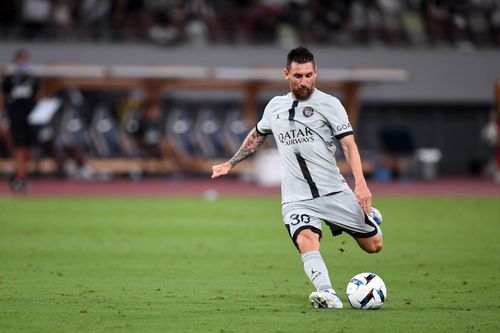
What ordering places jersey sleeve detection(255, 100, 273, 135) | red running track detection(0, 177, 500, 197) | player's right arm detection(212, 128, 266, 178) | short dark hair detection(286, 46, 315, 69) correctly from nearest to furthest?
short dark hair detection(286, 46, 315, 69) < jersey sleeve detection(255, 100, 273, 135) < player's right arm detection(212, 128, 266, 178) < red running track detection(0, 177, 500, 197)

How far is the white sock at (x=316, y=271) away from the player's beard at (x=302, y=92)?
1.31 meters

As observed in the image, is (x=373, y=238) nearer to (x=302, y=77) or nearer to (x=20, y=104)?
(x=302, y=77)

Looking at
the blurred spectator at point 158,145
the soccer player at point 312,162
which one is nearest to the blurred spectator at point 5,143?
the blurred spectator at point 158,145

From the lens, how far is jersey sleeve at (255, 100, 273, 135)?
9633 mm

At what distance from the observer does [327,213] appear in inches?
368

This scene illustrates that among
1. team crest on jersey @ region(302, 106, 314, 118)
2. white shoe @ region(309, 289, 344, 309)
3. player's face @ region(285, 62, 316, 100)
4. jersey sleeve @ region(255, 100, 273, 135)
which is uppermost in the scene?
player's face @ region(285, 62, 316, 100)

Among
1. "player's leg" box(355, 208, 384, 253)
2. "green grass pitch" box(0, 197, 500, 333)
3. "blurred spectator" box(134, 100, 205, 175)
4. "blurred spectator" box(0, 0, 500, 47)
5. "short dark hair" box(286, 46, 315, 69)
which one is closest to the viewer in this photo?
"green grass pitch" box(0, 197, 500, 333)

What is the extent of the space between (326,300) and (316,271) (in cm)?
25

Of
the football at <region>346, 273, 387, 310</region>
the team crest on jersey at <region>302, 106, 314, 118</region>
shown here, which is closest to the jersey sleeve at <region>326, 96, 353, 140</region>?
the team crest on jersey at <region>302, 106, 314, 118</region>

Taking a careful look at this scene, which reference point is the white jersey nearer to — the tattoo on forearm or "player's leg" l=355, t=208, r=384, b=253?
"player's leg" l=355, t=208, r=384, b=253

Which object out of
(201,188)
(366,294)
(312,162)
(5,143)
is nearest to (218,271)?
(312,162)

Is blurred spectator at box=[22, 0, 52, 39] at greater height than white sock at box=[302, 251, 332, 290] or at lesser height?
lesser

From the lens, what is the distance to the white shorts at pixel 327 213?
365 inches

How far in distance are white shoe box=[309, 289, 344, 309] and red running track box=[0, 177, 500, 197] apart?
16.0 meters
